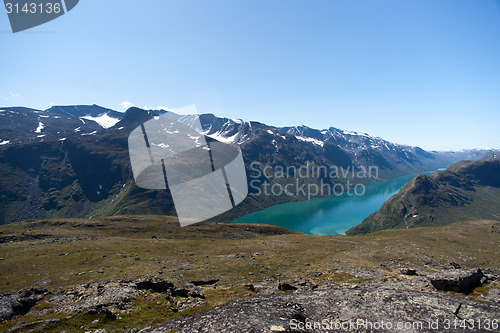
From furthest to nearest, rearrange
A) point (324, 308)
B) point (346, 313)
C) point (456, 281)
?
point (456, 281) → point (324, 308) → point (346, 313)

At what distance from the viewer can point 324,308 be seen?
1769 cm

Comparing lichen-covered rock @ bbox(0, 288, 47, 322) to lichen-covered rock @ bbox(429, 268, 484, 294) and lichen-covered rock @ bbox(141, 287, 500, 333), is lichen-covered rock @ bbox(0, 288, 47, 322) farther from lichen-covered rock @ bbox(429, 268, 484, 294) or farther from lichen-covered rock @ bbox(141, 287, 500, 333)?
lichen-covered rock @ bbox(429, 268, 484, 294)

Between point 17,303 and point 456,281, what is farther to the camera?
point 456,281

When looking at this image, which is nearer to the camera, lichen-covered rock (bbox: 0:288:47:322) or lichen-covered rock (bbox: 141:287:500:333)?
lichen-covered rock (bbox: 141:287:500:333)

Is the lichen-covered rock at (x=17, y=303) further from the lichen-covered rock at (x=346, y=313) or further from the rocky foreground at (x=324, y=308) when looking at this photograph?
the lichen-covered rock at (x=346, y=313)

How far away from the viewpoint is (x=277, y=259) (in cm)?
5503

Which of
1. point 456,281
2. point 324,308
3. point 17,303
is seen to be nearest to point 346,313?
point 324,308

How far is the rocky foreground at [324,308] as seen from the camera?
14312 millimetres

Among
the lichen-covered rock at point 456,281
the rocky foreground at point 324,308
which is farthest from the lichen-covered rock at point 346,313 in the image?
the lichen-covered rock at point 456,281

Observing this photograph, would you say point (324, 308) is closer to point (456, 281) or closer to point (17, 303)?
point (456, 281)

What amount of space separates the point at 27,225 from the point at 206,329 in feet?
389

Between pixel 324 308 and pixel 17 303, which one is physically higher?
pixel 17 303

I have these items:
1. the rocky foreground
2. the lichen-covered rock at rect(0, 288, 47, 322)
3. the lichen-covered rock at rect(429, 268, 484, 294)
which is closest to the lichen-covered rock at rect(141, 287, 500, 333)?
the rocky foreground

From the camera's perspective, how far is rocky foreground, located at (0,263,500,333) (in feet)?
47.0
